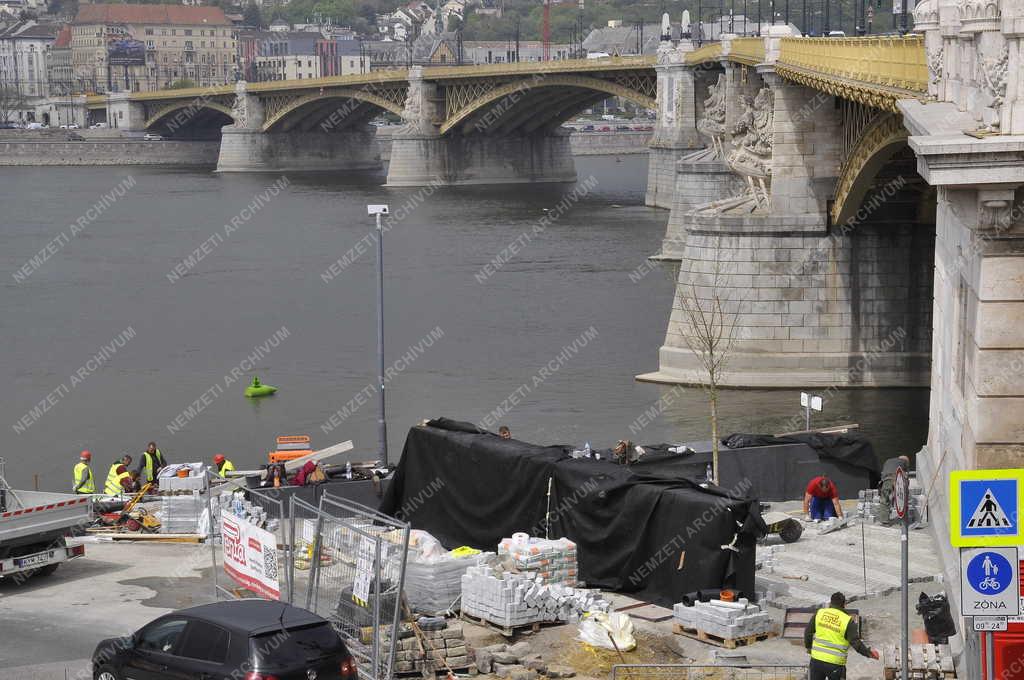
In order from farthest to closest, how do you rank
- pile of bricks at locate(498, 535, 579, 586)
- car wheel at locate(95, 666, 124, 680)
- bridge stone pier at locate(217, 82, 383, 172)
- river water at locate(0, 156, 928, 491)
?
bridge stone pier at locate(217, 82, 383, 172), river water at locate(0, 156, 928, 491), pile of bricks at locate(498, 535, 579, 586), car wheel at locate(95, 666, 124, 680)

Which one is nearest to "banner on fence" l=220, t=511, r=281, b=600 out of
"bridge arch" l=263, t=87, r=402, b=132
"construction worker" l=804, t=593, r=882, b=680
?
"construction worker" l=804, t=593, r=882, b=680

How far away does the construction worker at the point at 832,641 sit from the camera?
11875mm

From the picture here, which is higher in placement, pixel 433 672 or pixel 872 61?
pixel 872 61

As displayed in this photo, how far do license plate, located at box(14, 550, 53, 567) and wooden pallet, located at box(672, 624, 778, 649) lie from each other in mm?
6433

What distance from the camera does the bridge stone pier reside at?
120 meters

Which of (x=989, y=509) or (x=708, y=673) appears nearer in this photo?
(x=989, y=509)

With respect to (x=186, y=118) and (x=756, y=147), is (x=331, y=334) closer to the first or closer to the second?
(x=756, y=147)

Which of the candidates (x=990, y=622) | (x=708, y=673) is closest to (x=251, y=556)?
(x=708, y=673)

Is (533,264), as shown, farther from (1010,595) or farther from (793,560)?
(1010,595)

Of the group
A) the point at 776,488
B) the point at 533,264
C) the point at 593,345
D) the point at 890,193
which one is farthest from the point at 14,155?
the point at 776,488

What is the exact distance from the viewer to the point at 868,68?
84.6ft

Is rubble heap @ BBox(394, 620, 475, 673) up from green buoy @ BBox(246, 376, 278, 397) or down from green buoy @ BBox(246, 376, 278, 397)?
up

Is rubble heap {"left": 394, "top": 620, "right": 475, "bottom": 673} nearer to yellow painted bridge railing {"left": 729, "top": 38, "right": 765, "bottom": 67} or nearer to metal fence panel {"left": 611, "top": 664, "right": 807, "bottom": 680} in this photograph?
metal fence panel {"left": 611, "top": 664, "right": 807, "bottom": 680}

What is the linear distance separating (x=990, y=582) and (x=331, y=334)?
3717 centimetres
